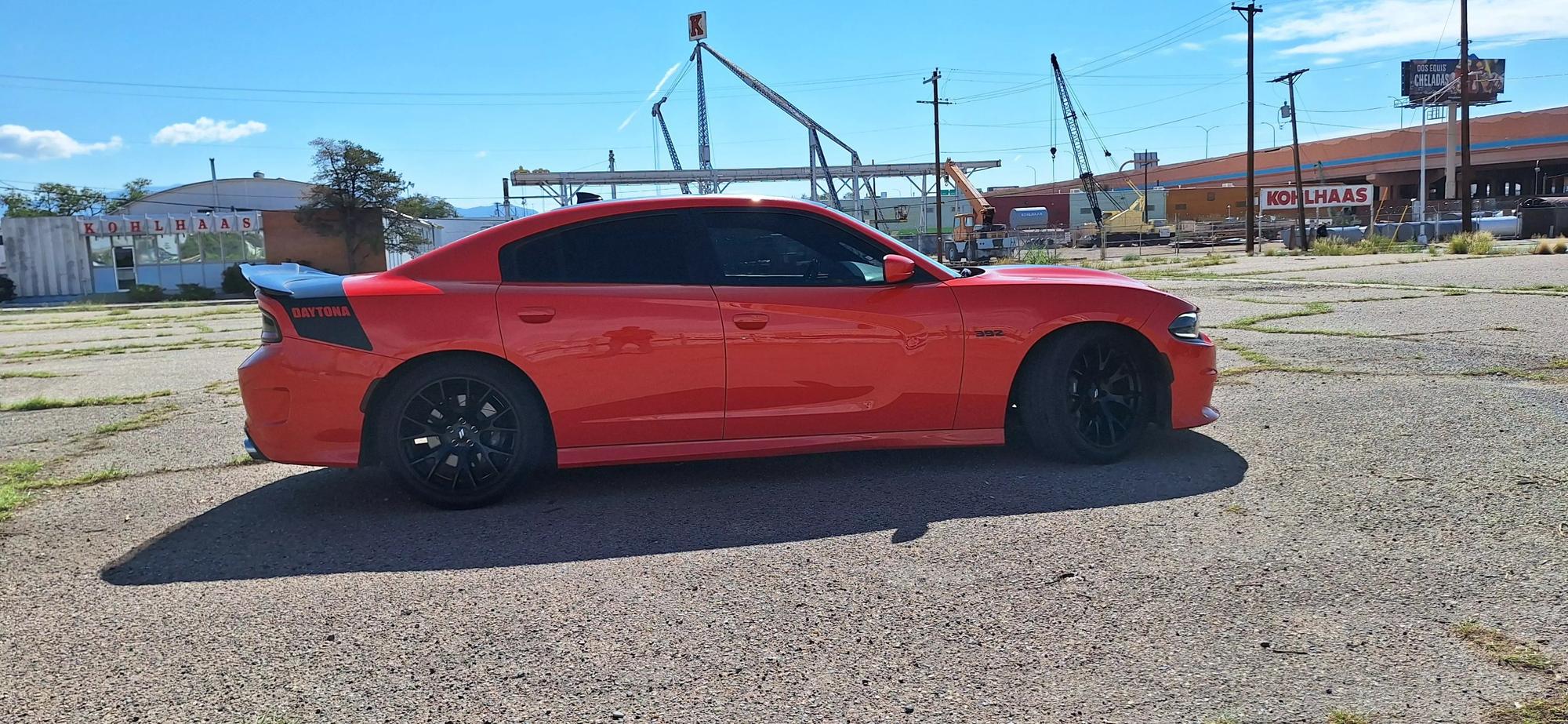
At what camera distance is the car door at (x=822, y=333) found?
503cm

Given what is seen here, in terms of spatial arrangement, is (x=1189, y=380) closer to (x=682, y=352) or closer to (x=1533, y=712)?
(x=682, y=352)

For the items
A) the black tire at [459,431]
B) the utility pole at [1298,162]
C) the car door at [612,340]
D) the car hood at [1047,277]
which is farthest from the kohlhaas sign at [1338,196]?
the black tire at [459,431]

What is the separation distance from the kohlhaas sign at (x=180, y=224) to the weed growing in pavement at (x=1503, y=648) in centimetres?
4471

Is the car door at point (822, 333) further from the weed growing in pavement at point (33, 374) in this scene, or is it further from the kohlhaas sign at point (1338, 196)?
the kohlhaas sign at point (1338, 196)

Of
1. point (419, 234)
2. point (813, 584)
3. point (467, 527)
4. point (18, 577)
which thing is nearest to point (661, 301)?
point (467, 527)

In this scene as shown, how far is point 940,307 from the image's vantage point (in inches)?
205

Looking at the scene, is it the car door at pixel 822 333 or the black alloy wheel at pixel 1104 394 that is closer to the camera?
the car door at pixel 822 333

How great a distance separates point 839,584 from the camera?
379 centimetres

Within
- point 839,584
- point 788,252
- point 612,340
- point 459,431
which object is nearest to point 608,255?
point 612,340

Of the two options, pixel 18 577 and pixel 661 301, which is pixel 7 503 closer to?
pixel 18 577

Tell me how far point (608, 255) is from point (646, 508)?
3.87 ft

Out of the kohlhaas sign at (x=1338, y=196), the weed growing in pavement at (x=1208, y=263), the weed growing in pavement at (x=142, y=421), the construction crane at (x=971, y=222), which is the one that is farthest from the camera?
the construction crane at (x=971, y=222)

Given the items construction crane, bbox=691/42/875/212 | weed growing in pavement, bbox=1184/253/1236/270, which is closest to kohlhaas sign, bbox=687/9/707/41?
construction crane, bbox=691/42/875/212

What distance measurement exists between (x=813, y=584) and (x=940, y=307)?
184 cm
